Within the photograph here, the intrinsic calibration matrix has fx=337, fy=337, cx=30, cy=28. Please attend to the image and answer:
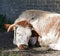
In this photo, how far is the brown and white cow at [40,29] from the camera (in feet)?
22.4

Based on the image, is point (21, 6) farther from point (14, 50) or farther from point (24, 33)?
point (14, 50)

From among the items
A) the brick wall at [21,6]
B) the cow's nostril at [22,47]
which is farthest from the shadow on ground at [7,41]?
the brick wall at [21,6]

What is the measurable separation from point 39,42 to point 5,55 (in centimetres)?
113

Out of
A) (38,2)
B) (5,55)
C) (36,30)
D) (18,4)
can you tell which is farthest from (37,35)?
(18,4)

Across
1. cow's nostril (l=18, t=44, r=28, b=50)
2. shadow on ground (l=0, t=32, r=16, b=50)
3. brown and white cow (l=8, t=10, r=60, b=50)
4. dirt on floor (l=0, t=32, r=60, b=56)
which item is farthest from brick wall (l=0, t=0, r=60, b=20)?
cow's nostril (l=18, t=44, r=28, b=50)

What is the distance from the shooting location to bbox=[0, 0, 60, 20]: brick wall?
10.8 m

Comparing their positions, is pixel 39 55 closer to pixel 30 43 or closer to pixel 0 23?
pixel 30 43

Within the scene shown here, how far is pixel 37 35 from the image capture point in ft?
23.2

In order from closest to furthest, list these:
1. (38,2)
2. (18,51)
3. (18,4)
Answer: (18,51)
(38,2)
(18,4)

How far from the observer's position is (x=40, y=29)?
6969mm

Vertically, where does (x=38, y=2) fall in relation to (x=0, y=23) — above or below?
above

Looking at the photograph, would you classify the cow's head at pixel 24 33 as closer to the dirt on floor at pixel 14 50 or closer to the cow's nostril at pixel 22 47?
the cow's nostril at pixel 22 47

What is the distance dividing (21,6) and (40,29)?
16.5ft

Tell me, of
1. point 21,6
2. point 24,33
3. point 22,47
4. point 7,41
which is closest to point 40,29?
point 24,33
